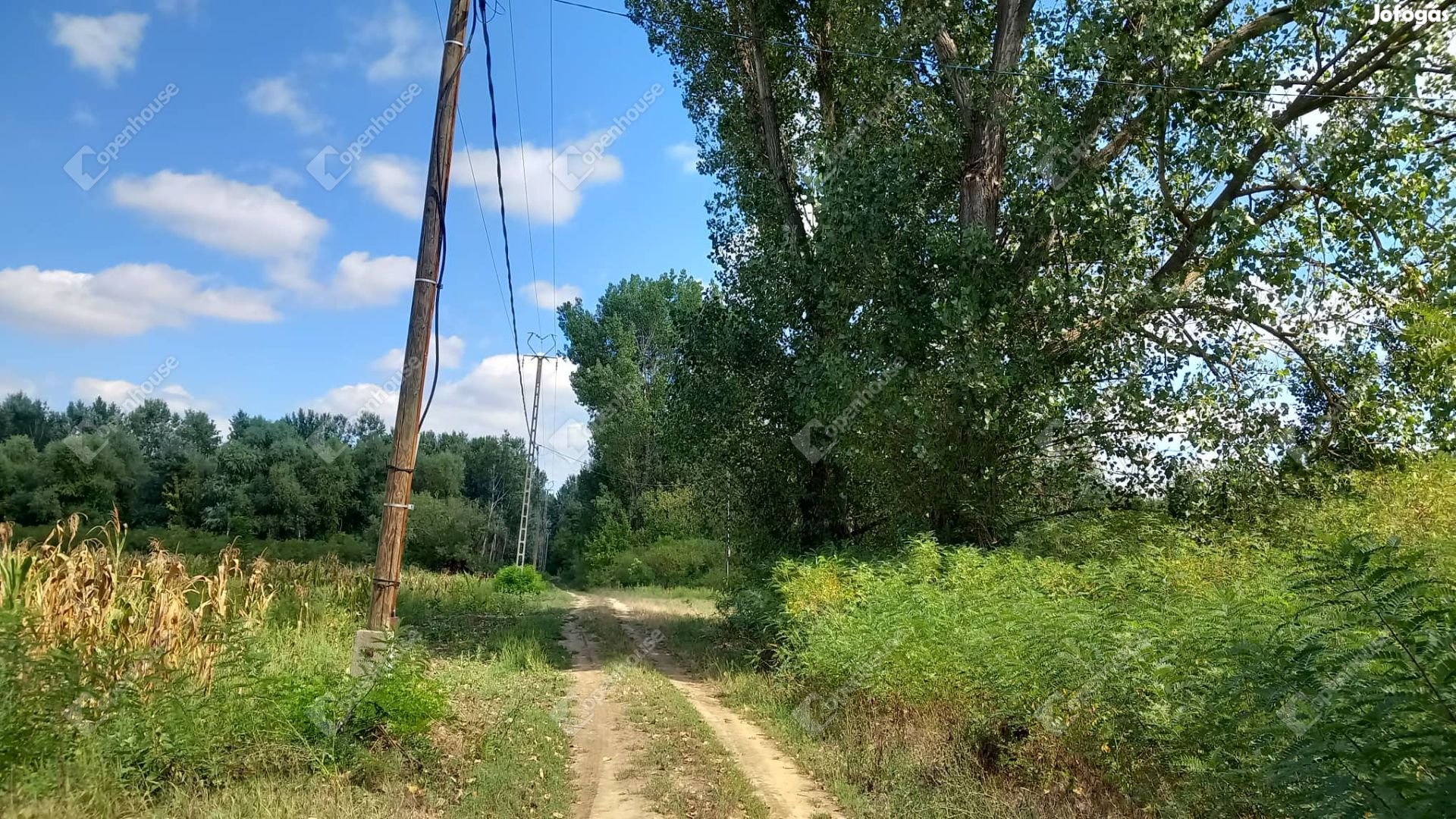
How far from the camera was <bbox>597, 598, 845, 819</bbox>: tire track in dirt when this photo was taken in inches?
259

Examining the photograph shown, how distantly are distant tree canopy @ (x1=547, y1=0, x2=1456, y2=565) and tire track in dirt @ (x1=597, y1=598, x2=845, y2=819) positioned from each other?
549 centimetres

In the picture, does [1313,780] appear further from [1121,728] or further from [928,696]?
[928,696]

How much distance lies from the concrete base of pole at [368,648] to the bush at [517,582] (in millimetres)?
23774

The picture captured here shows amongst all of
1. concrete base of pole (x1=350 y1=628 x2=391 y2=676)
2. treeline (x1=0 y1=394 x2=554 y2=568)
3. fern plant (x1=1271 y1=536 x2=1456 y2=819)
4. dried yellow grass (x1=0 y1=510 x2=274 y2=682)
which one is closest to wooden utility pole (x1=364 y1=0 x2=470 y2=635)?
concrete base of pole (x1=350 y1=628 x2=391 y2=676)

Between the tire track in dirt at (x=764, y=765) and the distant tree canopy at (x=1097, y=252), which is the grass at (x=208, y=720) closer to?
the tire track in dirt at (x=764, y=765)

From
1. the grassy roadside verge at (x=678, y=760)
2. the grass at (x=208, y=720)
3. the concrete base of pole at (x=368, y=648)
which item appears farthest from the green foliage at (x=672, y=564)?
the concrete base of pole at (x=368, y=648)

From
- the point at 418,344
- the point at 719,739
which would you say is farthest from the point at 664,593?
the point at 418,344

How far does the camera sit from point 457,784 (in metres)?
6.54

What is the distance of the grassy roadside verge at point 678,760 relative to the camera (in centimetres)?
641

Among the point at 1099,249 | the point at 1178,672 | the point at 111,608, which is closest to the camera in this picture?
the point at 1178,672

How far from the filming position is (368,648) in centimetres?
724

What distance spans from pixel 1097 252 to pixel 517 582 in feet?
84.5

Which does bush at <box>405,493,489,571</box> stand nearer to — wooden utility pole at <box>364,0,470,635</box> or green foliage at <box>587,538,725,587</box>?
green foliage at <box>587,538,725,587</box>

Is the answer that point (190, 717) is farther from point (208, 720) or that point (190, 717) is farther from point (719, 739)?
point (719, 739)
